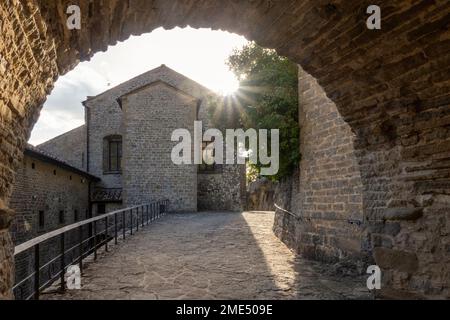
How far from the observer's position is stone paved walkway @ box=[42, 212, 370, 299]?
495 centimetres

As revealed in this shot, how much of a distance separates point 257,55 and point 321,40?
25.5 feet

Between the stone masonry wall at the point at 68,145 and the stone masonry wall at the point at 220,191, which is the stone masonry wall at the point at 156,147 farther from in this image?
the stone masonry wall at the point at 68,145

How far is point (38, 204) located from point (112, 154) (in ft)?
33.1

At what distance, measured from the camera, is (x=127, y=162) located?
734 inches

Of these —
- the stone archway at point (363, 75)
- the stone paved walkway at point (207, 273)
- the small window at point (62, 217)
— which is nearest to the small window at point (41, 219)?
the small window at point (62, 217)

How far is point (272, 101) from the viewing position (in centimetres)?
887

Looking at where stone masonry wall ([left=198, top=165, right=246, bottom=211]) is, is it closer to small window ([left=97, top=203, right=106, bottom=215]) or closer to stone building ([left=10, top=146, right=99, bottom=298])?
small window ([left=97, top=203, right=106, bottom=215])

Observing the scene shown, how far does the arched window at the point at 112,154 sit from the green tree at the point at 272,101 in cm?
1335

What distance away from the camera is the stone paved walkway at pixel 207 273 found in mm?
4949

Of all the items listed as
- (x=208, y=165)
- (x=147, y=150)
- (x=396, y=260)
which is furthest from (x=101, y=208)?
(x=396, y=260)

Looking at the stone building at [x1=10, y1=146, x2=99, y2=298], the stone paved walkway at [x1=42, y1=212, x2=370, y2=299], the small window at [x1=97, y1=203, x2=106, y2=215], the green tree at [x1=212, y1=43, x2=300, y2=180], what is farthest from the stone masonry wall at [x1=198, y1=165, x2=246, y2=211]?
the stone paved walkway at [x1=42, y1=212, x2=370, y2=299]

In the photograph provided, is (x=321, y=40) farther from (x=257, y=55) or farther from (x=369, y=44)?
(x=257, y=55)
